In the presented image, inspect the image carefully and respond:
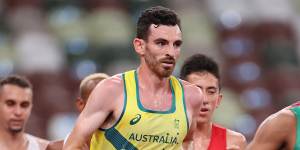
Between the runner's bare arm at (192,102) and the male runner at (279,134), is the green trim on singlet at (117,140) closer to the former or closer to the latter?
the runner's bare arm at (192,102)

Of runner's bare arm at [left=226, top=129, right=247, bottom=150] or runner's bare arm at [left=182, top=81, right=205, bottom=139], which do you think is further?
runner's bare arm at [left=226, top=129, right=247, bottom=150]

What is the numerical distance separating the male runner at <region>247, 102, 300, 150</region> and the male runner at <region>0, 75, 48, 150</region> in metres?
2.93

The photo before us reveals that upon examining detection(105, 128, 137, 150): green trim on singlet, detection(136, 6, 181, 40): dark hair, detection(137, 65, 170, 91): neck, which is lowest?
detection(105, 128, 137, 150): green trim on singlet

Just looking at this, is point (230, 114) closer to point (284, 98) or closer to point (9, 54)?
point (284, 98)

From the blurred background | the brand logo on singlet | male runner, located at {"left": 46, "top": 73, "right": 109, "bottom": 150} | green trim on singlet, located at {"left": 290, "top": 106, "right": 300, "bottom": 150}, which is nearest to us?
green trim on singlet, located at {"left": 290, "top": 106, "right": 300, "bottom": 150}

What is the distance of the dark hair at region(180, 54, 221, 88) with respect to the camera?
8023 millimetres

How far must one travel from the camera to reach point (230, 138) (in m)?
8.09

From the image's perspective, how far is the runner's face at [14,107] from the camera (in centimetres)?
866

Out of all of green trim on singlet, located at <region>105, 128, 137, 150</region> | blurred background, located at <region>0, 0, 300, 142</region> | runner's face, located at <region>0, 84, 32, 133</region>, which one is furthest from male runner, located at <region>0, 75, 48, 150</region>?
blurred background, located at <region>0, 0, 300, 142</region>

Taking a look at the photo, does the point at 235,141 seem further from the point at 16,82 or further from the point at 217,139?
the point at 16,82

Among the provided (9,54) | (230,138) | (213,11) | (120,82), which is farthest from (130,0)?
(120,82)

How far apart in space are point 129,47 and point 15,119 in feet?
27.2

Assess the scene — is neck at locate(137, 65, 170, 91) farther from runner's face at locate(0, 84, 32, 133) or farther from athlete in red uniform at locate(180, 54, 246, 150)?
runner's face at locate(0, 84, 32, 133)

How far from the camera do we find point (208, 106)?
781 centimetres
